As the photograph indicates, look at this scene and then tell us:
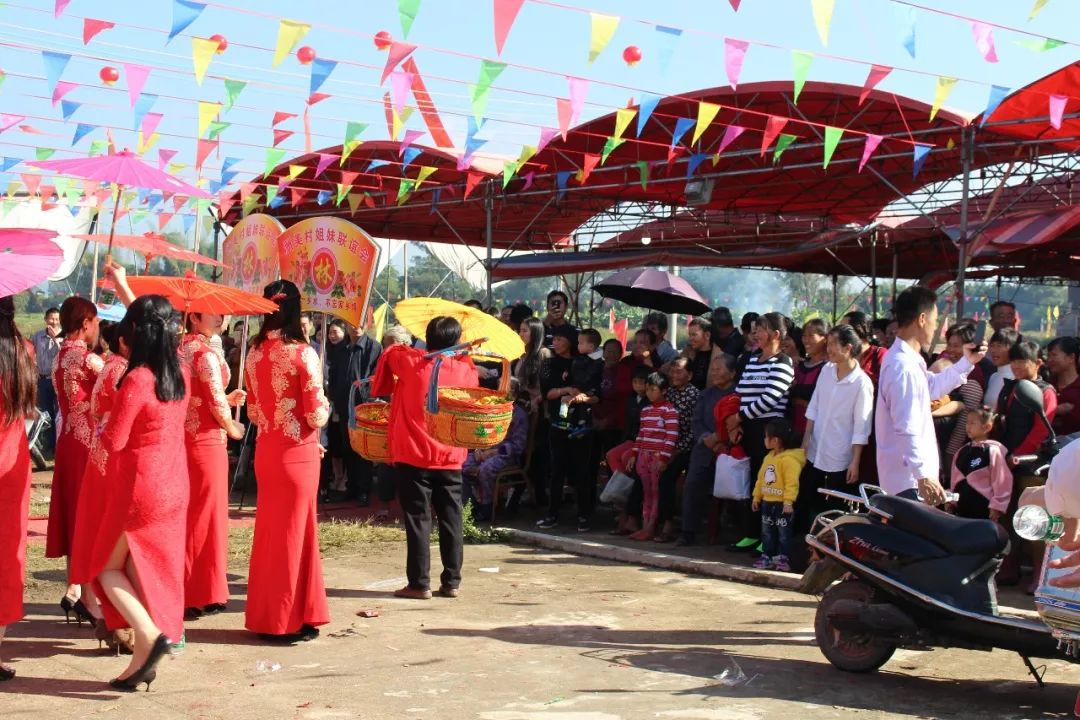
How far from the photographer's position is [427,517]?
6734 mm

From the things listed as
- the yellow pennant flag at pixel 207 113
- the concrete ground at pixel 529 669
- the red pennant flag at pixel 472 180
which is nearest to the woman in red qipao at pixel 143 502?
the concrete ground at pixel 529 669

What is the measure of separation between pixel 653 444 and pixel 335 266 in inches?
110

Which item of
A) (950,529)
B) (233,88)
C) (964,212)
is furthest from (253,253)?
(950,529)

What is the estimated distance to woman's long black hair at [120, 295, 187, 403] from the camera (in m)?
4.89

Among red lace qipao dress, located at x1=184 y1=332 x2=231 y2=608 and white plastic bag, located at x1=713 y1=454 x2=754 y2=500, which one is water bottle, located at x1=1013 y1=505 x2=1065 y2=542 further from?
white plastic bag, located at x1=713 y1=454 x2=754 y2=500

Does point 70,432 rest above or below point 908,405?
below

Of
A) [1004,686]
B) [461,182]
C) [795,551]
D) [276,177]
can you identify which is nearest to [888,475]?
[1004,686]

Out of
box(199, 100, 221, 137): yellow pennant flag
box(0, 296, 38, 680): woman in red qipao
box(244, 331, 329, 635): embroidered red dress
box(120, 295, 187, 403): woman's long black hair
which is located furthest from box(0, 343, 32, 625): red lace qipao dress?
box(199, 100, 221, 137): yellow pennant flag

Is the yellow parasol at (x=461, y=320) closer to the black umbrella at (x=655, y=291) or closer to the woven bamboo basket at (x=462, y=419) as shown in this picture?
the woven bamboo basket at (x=462, y=419)

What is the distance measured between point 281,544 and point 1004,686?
11.3 feet

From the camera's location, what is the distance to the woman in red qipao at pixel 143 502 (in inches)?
189

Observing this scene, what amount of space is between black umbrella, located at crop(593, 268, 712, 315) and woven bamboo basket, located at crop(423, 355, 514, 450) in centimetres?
534

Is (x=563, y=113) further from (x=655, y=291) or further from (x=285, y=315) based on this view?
(x=285, y=315)

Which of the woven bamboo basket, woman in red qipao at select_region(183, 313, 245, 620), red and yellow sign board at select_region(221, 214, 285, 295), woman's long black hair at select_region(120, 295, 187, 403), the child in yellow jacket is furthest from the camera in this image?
red and yellow sign board at select_region(221, 214, 285, 295)
